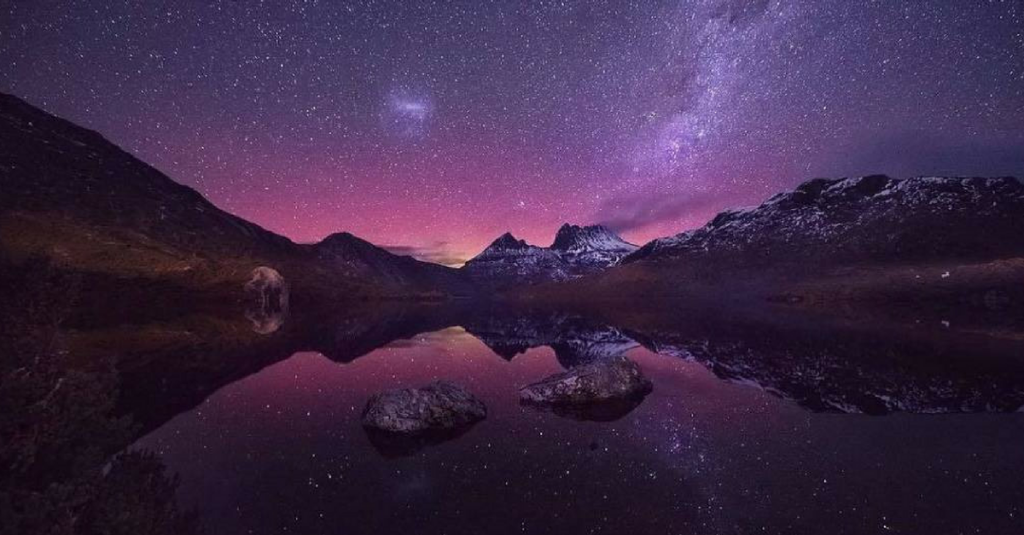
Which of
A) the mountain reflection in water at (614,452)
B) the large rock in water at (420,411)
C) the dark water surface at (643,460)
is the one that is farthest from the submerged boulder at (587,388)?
the large rock in water at (420,411)

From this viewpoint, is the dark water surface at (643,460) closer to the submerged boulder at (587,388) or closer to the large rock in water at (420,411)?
the large rock in water at (420,411)

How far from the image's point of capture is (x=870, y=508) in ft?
25.7

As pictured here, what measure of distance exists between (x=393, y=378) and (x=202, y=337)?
23097 millimetres

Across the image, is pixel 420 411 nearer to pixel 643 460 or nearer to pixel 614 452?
pixel 614 452

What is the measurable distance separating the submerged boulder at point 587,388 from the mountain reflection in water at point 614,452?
0.72 meters

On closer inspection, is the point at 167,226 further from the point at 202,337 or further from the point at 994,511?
the point at 994,511

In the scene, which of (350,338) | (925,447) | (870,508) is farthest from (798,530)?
(350,338)

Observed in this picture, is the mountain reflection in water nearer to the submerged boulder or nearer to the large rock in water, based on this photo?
the large rock in water

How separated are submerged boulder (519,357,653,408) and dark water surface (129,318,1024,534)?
102 centimetres

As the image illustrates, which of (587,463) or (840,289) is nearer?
(587,463)

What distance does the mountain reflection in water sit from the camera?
7.66m

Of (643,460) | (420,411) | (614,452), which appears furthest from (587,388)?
(420,411)

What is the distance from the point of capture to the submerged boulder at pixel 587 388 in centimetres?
1512

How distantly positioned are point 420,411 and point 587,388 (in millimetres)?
6208
